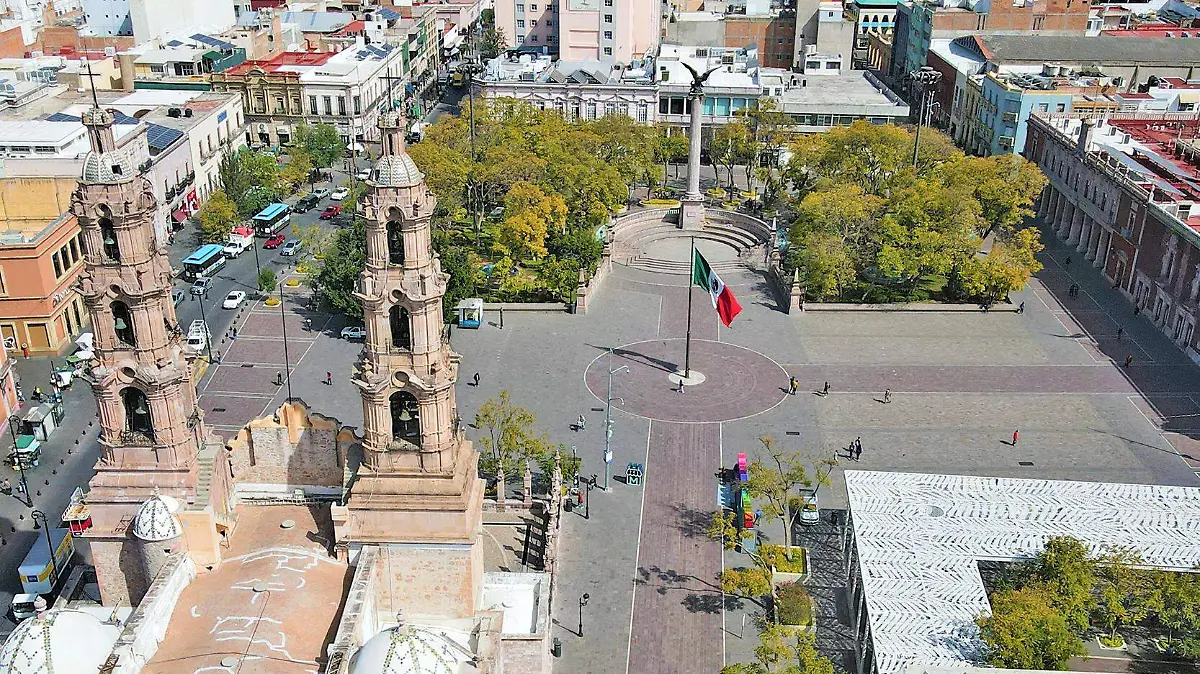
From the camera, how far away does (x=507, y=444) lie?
65.2 meters

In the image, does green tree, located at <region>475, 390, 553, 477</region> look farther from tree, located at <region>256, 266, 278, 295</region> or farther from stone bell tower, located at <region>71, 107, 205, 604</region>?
tree, located at <region>256, 266, 278, 295</region>

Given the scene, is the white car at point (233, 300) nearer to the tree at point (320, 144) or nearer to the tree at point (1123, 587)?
the tree at point (320, 144)

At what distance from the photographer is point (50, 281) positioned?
8412 centimetres

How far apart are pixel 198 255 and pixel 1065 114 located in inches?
3676

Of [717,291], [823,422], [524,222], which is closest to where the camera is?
[823,422]

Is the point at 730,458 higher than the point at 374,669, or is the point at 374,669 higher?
the point at 374,669

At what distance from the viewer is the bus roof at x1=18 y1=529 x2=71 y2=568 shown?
56228 millimetres

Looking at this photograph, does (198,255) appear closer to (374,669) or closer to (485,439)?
(485,439)

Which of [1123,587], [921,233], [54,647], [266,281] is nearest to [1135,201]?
[921,233]

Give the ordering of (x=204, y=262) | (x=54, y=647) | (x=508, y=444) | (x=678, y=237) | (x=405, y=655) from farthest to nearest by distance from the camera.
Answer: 1. (x=678, y=237)
2. (x=204, y=262)
3. (x=508, y=444)
4. (x=54, y=647)
5. (x=405, y=655)

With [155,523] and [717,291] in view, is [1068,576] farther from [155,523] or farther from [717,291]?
[155,523]

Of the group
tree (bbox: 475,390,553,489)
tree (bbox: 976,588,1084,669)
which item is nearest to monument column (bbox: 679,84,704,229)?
tree (bbox: 475,390,553,489)

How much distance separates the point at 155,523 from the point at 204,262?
62932 millimetres

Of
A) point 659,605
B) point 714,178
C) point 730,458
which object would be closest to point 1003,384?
point 730,458
